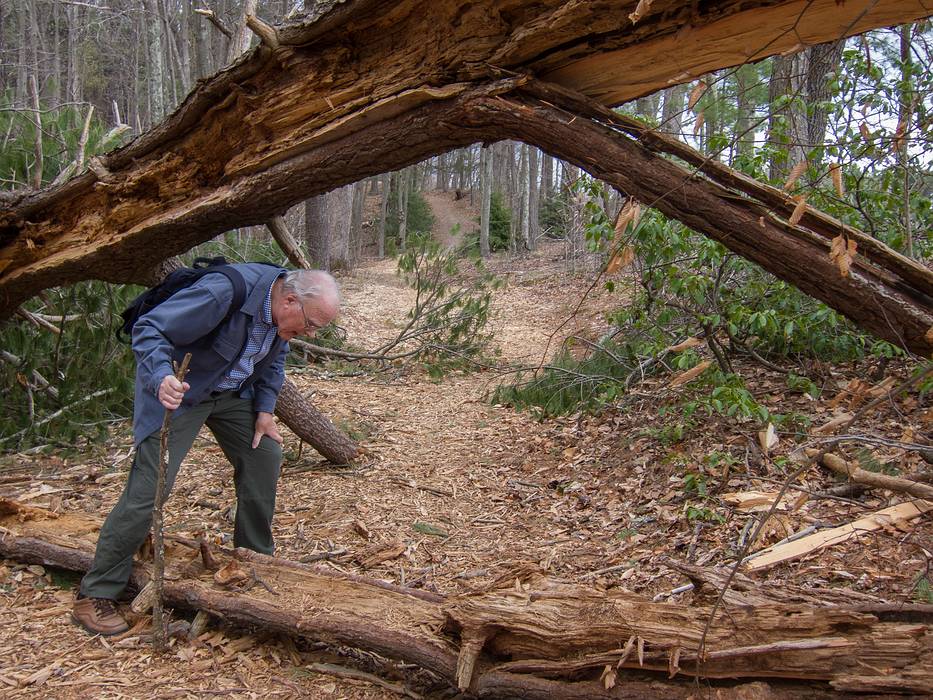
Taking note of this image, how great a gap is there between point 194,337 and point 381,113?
126cm

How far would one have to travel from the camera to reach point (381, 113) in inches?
122

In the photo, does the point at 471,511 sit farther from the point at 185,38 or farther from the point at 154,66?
the point at 185,38

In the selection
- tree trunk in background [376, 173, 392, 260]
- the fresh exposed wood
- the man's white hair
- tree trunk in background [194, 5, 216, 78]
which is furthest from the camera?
tree trunk in background [376, 173, 392, 260]

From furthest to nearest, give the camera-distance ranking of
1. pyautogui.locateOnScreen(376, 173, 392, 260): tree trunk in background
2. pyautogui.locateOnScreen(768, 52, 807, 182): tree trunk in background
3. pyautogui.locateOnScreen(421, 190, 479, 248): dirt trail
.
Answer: pyautogui.locateOnScreen(421, 190, 479, 248): dirt trail → pyautogui.locateOnScreen(376, 173, 392, 260): tree trunk in background → pyautogui.locateOnScreen(768, 52, 807, 182): tree trunk in background

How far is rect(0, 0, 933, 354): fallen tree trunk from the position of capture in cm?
255

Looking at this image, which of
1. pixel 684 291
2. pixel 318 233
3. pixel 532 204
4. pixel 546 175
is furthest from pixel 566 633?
pixel 546 175

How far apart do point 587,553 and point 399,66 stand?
2.75 metres

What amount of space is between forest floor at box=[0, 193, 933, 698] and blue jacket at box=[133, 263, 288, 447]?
0.98m

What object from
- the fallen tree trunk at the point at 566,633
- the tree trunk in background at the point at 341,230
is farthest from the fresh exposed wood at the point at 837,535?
the tree trunk in background at the point at 341,230

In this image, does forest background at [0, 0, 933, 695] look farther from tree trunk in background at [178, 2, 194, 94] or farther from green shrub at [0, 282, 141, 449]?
tree trunk in background at [178, 2, 194, 94]

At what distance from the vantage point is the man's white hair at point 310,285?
317cm

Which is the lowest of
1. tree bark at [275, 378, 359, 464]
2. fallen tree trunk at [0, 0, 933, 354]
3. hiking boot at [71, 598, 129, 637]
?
hiking boot at [71, 598, 129, 637]

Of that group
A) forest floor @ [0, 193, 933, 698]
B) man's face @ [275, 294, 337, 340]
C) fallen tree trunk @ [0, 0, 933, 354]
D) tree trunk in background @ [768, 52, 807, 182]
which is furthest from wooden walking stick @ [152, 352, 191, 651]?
tree trunk in background @ [768, 52, 807, 182]

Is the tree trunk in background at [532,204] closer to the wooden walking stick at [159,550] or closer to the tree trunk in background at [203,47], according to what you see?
the tree trunk in background at [203,47]
